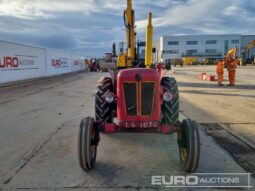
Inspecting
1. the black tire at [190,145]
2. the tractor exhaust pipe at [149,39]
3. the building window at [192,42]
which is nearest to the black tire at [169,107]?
the black tire at [190,145]

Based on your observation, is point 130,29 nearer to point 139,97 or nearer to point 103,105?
A: point 103,105

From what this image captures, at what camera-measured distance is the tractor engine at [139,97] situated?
4.46 m

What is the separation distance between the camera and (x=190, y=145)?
3922 mm

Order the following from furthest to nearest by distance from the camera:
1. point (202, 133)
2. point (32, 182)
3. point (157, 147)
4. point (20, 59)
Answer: point (20, 59), point (202, 133), point (157, 147), point (32, 182)

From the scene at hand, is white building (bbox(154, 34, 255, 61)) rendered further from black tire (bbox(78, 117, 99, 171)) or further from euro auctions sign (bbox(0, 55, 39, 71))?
black tire (bbox(78, 117, 99, 171))

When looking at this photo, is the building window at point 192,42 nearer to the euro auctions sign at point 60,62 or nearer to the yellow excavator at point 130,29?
the euro auctions sign at point 60,62

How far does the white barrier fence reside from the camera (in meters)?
→ 19.2

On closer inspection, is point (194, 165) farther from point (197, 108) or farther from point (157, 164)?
point (197, 108)

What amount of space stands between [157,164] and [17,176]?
6.97ft

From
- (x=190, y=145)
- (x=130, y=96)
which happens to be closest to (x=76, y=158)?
(x=130, y=96)

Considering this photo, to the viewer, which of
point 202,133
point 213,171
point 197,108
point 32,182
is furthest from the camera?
point 197,108

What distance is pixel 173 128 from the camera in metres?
4.30

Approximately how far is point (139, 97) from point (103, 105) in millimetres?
1103

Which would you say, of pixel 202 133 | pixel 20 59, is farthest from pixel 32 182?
pixel 20 59
